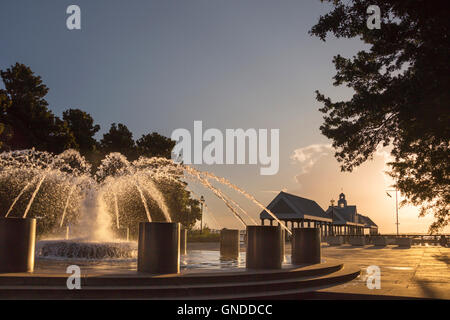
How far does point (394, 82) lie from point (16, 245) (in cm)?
1215

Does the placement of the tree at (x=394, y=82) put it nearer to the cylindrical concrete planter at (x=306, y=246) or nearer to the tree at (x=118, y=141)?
the cylindrical concrete planter at (x=306, y=246)

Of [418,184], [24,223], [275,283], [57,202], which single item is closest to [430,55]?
[275,283]

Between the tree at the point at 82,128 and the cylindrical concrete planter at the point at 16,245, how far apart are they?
3416cm

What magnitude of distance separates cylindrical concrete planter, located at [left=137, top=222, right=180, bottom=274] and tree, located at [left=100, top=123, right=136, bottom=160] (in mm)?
37227

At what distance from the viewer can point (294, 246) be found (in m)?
14.0

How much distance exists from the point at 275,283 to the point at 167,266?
8.15ft

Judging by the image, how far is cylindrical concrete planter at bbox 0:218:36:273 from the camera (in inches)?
385

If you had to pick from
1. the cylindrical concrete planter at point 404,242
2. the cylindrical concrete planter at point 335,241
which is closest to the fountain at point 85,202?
the cylindrical concrete planter at point 335,241

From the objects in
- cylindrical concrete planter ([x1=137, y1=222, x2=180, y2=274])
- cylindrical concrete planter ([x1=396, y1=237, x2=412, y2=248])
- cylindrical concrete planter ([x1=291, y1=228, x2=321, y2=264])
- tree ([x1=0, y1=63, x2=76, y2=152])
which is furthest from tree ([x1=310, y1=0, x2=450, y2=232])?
tree ([x1=0, y1=63, x2=76, y2=152])

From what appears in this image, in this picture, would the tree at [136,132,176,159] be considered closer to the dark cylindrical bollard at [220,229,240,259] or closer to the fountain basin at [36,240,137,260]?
the dark cylindrical bollard at [220,229,240,259]

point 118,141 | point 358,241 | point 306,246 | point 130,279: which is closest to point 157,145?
point 118,141

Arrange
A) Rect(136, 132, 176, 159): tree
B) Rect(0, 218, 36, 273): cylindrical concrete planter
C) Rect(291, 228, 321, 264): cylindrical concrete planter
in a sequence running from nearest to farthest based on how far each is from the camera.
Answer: Rect(0, 218, 36, 273): cylindrical concrete planter, Rect(291, 228, 321, 264): cylindrical concrete planter, Rect(136, 132, 176, 159): tree
